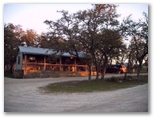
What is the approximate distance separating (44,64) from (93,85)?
2.10 m

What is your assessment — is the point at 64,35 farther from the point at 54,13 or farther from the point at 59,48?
the point at 54,13

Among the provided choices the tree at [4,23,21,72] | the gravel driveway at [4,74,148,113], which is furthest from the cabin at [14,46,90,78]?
the gravel driveway at [4,74,148,113]

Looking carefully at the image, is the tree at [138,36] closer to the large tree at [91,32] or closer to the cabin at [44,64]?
the large tree at [91,32]

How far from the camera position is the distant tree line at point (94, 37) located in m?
6.58

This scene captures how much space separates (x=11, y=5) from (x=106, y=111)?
145 inches

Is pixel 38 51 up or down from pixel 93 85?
up

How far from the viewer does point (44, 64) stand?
342 inches

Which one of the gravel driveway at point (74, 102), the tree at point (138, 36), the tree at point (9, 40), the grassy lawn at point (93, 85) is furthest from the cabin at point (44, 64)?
the tree at point (138, 36)

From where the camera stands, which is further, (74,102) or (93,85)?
(93,85)

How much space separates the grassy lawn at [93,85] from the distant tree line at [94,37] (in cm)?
68

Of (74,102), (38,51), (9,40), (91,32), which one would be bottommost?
(74,102)

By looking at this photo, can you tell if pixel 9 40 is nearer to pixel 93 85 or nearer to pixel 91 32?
pixel 91 32

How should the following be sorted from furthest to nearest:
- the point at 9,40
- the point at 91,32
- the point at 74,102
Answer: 1. the point at 91,32
2. the point at 9,40
3. the point at 74,102

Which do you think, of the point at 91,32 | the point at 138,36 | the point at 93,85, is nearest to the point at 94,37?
the point at 91,32
